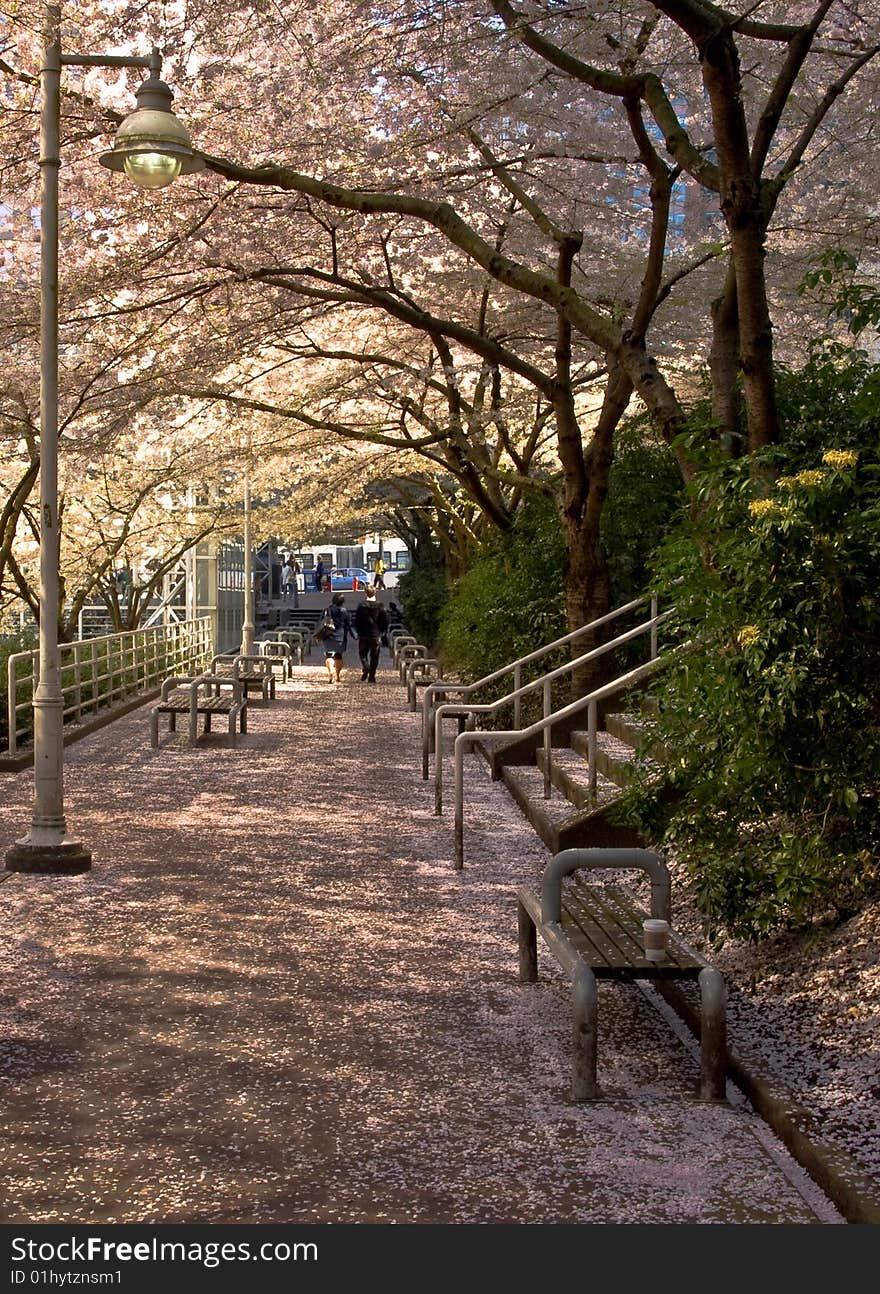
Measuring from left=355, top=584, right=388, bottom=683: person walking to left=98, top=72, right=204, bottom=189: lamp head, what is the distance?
1986cm

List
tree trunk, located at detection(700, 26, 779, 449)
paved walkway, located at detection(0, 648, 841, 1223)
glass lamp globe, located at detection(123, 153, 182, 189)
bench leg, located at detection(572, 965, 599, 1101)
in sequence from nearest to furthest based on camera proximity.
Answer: paved walkway, located at detection(0, 648, 841, 1223) → bench leg, located at detection(572, 965, 599, 1101) → tree trunk, located at detection(700, 26, 779, 449) → glass lamp globe, located at detection(123, 153, 182, 189)

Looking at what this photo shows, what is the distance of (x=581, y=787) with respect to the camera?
1141cm

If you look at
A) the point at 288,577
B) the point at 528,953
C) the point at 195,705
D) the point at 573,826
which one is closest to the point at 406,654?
the point at 195,705

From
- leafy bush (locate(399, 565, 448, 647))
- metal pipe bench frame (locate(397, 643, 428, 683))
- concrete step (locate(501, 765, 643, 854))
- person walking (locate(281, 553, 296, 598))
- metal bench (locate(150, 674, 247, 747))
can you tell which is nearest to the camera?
concrete step (locate(501, 765, 643, 854))

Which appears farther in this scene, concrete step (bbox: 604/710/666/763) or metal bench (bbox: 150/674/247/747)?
metal bench (bbox: 150/674/247/747)

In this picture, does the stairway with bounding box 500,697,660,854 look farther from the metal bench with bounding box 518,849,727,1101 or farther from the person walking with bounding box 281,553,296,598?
the person walking with bounding box 281,553,296,598

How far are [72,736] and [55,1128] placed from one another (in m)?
13.5

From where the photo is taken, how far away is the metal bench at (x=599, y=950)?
213 inches

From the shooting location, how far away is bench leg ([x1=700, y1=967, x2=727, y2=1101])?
5.45 m

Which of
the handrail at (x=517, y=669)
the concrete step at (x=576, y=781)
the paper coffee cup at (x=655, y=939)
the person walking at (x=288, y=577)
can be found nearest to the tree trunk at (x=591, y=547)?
the handrail at (x=517, y=669)

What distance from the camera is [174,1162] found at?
476 centimetres

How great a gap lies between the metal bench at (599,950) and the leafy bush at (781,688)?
396mm

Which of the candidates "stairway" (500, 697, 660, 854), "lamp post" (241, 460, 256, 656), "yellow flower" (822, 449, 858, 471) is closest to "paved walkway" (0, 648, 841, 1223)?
"stairway" (500, 697, 660, 854)

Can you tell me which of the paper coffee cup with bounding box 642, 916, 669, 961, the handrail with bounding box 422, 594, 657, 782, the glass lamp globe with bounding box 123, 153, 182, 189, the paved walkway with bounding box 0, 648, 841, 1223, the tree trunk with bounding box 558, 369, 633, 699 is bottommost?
the paved walkway with bounding box 0, 648, 841, 1223
